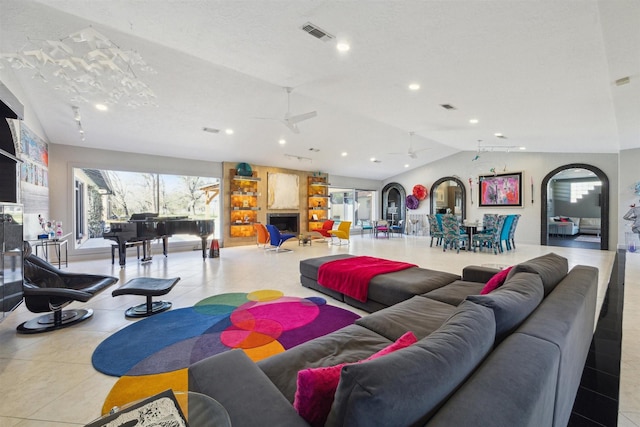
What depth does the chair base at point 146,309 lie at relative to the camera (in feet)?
10.5

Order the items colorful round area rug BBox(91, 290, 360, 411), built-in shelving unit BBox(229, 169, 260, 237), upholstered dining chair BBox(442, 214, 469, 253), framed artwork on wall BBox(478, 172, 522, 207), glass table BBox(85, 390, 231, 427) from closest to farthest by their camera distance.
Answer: glass table BBox(85, 390, 231, 427)
colorful round area rug BBox(91, 290, 360, 411)
upholstered dining chair BBox(442, 214, 469, 253)
built-in shelving unit BBox(229, 169, 260, 237)
framed artwork on wall BBox(478, 172, 522, 207)

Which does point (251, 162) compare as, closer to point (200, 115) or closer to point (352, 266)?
point (200, 115)

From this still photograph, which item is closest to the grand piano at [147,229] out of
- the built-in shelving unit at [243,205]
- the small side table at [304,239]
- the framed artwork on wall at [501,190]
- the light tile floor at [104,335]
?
the light tile floor at [104,335]

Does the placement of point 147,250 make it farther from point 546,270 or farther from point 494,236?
point 494,236

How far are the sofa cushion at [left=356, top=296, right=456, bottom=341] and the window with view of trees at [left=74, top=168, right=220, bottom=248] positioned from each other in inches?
234

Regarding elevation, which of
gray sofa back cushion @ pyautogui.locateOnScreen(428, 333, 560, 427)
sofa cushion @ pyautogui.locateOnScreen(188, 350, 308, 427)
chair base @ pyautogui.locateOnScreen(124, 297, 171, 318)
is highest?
gray sofa back cushion @ pyautogui.locateOnScreen(428, 333, 560, 427)

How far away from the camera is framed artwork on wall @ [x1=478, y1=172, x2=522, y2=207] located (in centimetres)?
943

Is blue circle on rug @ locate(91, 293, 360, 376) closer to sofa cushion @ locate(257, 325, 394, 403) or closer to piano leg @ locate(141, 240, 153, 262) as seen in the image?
sofa cushion @ locate(257, 325, 394, 403)

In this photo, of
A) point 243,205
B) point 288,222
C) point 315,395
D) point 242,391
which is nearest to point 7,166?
point 242,391

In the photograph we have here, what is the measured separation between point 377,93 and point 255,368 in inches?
184

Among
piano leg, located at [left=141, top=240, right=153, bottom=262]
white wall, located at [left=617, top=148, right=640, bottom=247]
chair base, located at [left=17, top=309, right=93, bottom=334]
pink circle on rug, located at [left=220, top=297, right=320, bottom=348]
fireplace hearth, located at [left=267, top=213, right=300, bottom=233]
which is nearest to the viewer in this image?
pink circle on rug, located at [left=220, top=297, right=320, bottom=348]

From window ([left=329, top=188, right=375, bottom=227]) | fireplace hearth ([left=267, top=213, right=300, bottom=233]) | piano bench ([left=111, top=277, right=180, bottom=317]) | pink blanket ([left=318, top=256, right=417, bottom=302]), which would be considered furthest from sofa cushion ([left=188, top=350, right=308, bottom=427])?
window ([left=329, top=188, right=375, bottom=227])

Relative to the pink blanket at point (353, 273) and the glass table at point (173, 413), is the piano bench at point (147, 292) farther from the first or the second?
the glass table at point (173, 413)

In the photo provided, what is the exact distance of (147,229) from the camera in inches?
224
